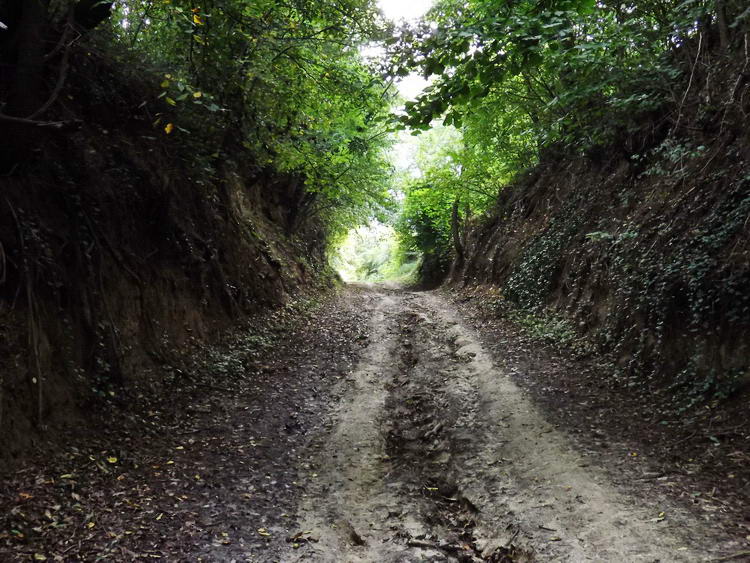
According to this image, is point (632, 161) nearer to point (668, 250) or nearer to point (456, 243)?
point (668, 250)

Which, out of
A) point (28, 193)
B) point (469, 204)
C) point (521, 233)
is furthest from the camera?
point (469, 204)

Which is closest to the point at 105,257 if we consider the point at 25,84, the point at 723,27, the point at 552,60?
the point at 25,84

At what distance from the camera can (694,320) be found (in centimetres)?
694

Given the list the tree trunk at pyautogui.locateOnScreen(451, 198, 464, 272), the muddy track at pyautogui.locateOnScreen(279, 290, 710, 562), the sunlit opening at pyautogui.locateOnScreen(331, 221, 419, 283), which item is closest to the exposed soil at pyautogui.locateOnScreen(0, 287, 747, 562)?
the muddy track at pyautogui.locateOnScreen(279, 290, 710, 562)

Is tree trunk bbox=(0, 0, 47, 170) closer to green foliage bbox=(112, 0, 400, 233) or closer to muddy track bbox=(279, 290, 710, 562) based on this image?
green foliage bbox=(112, 0, 400, 233)

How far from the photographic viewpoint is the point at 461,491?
221 inches

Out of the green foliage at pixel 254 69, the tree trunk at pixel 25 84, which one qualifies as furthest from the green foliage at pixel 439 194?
the tree trunk at pixel 25 84

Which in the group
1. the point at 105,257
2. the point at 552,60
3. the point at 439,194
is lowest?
the point at 105,257

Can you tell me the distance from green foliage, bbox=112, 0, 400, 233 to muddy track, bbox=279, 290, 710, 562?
193 inches

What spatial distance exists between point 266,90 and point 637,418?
29.2 ft

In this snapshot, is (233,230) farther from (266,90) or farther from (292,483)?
(292,483)

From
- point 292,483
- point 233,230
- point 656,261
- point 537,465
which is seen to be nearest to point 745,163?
point 656,261

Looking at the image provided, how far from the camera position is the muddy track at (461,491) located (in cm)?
443

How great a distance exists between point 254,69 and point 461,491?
808cm
